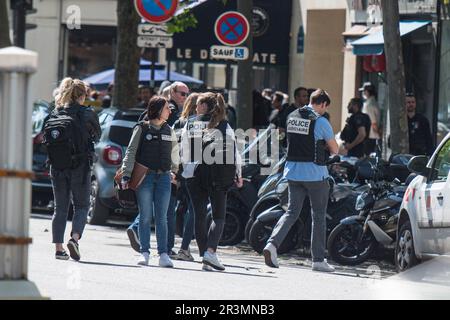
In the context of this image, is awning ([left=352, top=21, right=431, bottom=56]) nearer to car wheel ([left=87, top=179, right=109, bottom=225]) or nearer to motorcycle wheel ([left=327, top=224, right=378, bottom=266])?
car wheel ([left=87, top=179, right=109, bottom=225])

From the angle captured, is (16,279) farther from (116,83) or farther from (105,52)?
(105,52)

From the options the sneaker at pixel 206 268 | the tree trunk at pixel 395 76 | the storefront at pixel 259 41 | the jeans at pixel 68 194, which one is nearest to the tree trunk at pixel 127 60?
the storefront at pixel 259 41

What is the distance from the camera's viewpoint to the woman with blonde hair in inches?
525

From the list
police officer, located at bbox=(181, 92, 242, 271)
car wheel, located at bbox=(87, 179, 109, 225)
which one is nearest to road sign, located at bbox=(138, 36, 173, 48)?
car wheel, located at bbox=(87, 179, 109, 225)

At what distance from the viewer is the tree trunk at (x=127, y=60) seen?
2480 centimetres

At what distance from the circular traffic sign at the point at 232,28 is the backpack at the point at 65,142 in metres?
7.25

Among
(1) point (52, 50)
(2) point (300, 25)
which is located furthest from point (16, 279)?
(1) point (52, 50)

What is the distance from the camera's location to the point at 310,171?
13688mm

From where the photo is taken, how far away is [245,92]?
21172mm

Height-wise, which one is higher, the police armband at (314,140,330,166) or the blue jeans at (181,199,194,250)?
the police armband at (314,140,330,166)

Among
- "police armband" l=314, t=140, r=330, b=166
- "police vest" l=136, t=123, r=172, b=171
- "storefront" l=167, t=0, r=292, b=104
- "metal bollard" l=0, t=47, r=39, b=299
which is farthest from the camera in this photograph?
"storefront" l=167, t=0, r=292, b=104

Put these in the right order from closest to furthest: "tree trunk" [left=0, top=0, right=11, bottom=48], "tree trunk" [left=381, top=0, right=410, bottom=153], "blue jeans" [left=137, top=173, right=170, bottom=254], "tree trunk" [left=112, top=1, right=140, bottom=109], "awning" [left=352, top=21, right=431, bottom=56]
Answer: "blue jeans" [left=137, top=173, right=170, bottom=254] → "tree trunk" [left=381, top=0, right=410, bottom=153] → "awning" [left=352, top=21, right=431, bottom=56] → "tree trunk" [left=112, top=1, right=140, bottom=109] → "tree trunk" [left=0, top=0, right=11, bottom=48]

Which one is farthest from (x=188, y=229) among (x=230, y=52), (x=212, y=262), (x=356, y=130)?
(x=356, y=130)

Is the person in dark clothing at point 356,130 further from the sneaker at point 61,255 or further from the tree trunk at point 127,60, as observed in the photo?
the sneaker at point 61,255
